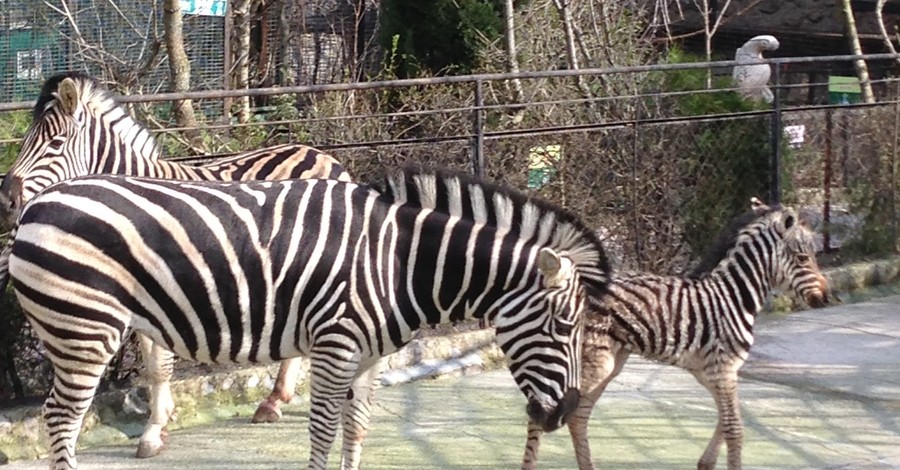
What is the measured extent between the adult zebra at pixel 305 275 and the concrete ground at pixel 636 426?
4.17ft

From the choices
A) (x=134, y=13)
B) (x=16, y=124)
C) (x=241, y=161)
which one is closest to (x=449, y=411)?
(x=241, y=161)

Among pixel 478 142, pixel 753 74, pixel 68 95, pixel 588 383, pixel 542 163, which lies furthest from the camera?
pixel 753 74

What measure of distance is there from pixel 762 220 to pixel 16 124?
523 centimetres

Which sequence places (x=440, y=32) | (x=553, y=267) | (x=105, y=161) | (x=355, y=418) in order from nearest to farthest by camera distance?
(x=553, y=267) < (x=355, y=418) < (x=105, y=161) < (x=440, y=32)

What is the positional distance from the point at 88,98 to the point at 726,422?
12.4ft

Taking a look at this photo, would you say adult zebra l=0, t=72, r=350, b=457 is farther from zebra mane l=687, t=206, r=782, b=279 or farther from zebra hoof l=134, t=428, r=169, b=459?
zebra mane l=687, t=206, r=782, b=279

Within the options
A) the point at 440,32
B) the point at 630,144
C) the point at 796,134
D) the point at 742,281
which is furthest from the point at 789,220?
the point at 440,32

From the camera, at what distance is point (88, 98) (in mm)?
6688

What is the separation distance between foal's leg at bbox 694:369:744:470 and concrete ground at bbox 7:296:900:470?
0.32m

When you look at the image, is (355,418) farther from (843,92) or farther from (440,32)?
(843,92)

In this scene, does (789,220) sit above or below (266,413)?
above

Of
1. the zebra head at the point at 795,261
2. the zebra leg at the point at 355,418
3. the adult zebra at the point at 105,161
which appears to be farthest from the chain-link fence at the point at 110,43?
the zebra head at the point at 795,261

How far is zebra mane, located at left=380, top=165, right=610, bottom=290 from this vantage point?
5.50 m

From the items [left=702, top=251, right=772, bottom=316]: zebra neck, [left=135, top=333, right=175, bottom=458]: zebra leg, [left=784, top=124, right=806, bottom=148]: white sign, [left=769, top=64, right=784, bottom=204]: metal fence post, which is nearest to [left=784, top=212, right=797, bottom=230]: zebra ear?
[left=702, top=251, right=772, bottom=316]: zebra neck
